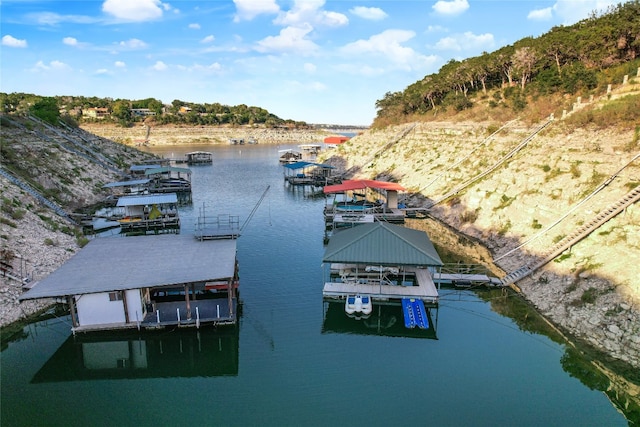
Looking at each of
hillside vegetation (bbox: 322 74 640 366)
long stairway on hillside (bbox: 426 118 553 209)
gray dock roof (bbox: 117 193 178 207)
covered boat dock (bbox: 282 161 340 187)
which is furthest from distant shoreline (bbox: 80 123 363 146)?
gray dock roof (bbox: 117 193 178 207)

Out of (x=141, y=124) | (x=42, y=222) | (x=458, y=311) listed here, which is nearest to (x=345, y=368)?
(x=458, y=311)

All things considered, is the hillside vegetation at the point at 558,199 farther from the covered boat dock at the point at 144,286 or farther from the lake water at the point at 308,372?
the covered boat dock at the point at 144,286

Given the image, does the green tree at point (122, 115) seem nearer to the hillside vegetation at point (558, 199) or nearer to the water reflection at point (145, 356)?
the hillside vegetation at point (558, 199)

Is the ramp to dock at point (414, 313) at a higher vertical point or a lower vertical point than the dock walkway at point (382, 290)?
lower

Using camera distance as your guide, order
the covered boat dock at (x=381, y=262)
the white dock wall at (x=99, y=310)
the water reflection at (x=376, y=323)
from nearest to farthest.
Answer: the white dock wall at (x=99, y=310), the water reflection at (x=376, y=323), the covered boat dock at (x=381, y=262)

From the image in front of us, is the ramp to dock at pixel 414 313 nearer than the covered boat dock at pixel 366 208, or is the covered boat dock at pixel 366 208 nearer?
the ramp to dock at pixel 414 313

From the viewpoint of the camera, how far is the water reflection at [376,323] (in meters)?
22.8

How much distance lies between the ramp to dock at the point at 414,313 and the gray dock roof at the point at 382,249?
7.81 ft

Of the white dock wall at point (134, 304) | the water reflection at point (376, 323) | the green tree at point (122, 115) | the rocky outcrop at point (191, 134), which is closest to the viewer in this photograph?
the white dock wall at point (134, 304)

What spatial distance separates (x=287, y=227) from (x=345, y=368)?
24642mm

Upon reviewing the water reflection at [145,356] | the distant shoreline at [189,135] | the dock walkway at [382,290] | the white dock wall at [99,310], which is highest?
the distant shoreline at [189,135]

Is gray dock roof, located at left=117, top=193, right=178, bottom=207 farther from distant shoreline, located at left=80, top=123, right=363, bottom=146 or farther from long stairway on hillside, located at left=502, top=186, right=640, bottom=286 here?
distant shoreline, located at left=80, top=123, right=363, bottom=146

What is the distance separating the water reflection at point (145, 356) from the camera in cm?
1931

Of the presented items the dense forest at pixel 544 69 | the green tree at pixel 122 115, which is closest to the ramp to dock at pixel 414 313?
the dense forest at pixel 544 69
